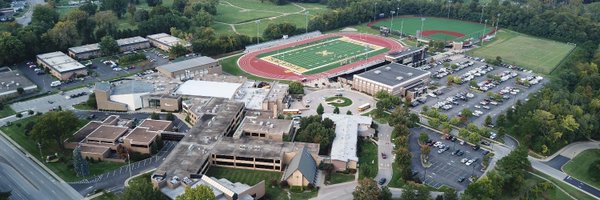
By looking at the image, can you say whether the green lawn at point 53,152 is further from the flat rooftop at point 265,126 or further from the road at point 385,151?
the road at point 385,151

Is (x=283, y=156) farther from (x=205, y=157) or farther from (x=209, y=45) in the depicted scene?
(x=209, y=45)

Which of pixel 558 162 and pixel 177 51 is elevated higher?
pixel 177 51

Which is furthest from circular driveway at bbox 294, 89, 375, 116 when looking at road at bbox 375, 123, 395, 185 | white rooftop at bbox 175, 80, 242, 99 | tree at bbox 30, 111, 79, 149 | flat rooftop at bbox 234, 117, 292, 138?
tree at bbox 30, 111, 79, 149

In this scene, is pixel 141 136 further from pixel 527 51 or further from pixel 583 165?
pixel 527 51

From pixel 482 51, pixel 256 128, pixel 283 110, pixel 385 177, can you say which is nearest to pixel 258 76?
pixel 283 110

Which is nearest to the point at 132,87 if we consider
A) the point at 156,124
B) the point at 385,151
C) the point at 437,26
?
the point at 156,124

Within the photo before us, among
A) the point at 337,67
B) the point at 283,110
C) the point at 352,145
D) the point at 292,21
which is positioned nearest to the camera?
the point at 352,145
